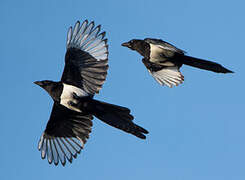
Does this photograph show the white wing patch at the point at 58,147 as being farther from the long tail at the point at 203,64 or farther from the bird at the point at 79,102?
the long tail at the point at 203,64

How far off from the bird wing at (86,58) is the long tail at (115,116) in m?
0.26

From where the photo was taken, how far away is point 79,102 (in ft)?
20.5

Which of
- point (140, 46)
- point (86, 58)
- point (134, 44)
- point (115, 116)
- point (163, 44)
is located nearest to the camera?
point (115, 116)

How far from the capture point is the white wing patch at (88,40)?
253 inches

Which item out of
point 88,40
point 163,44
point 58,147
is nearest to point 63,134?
point 58,147

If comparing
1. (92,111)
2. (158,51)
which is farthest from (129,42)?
(92,111)

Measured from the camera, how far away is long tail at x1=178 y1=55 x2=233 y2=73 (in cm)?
664

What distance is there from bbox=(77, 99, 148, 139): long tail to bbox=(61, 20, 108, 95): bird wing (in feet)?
0.86

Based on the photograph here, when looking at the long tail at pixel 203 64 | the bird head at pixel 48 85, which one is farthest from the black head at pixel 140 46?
the bird head at pixel 48 85

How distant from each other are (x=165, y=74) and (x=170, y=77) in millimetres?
87

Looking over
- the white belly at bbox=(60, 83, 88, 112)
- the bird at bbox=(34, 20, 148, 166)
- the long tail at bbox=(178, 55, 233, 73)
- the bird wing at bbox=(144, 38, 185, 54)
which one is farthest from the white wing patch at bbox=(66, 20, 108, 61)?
the long tail at bbox=(178, 55, 233, 73)

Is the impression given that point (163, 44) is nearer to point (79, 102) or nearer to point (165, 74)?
point (165, 74)

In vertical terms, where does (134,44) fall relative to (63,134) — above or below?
above

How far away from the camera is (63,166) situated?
6.66 meters
